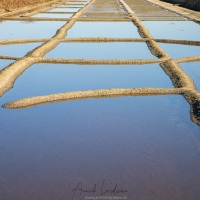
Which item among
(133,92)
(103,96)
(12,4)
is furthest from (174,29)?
(12,4)

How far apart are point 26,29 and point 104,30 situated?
3.47 m

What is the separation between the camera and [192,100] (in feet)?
21.2

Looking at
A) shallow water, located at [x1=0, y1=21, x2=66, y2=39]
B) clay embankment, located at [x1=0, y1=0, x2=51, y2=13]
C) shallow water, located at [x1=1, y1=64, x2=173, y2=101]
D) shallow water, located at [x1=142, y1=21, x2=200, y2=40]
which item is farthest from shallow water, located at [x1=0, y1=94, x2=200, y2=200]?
clay embankment, located at [x1=0, y1=0, x2=51, y2=13]

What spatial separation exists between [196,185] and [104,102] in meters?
2.95

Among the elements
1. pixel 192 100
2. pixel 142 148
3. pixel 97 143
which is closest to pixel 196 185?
pixel 142 148

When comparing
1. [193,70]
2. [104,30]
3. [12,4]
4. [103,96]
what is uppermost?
[12,4]

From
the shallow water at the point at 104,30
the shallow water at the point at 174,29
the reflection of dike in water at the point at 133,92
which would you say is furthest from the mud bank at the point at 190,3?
the reflection of dike in water at the point at 133,92

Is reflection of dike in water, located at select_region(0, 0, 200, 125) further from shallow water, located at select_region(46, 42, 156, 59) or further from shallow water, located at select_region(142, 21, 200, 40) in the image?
shallow water, located at select_region(142, 21, 200, 40)

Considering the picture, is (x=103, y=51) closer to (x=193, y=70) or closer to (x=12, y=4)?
(x=193, y=70)

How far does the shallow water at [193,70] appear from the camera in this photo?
26.0 ft

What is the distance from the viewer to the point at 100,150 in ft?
14.9

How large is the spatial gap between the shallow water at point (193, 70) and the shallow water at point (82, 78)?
24.2 inches

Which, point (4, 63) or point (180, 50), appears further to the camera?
point (180, 50)

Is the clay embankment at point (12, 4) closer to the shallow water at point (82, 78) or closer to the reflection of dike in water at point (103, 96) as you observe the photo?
the shallow water at point (82, 78)
